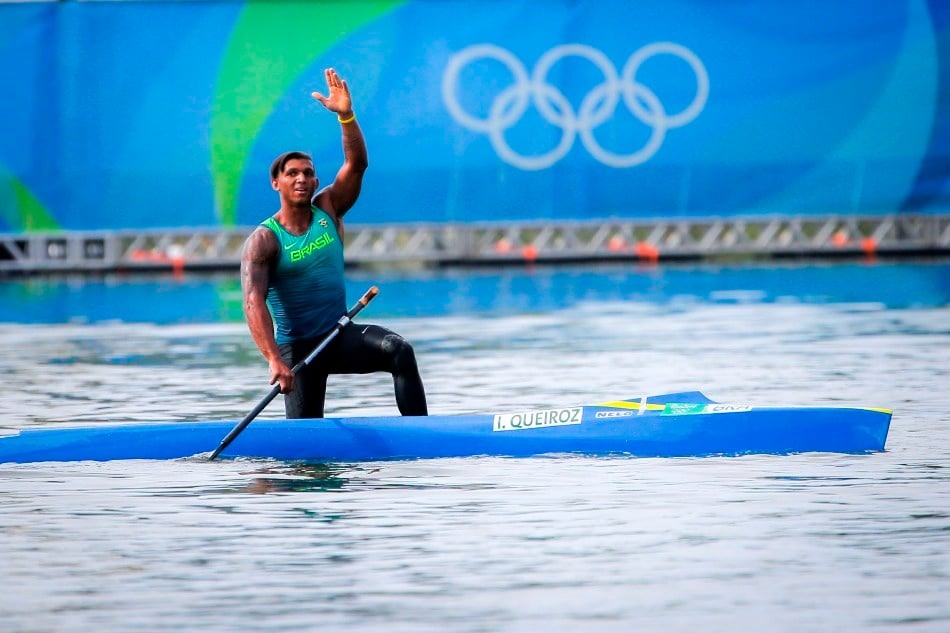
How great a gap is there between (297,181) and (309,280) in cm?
54

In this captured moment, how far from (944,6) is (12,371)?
16882 mm

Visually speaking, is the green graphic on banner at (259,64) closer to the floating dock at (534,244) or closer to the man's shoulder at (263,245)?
the floating dock at (534,244)

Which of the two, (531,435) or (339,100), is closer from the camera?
(531,435)

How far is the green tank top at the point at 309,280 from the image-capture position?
10.6 metres

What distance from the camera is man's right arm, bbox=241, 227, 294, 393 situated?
1016 centimetres

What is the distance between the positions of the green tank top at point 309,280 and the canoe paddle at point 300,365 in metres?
0.12

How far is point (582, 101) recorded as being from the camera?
28938 millimetres

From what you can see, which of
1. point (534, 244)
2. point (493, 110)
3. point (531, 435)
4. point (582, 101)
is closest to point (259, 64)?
point (493, 110)

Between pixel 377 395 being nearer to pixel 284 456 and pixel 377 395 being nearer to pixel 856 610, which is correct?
pixel 284 456

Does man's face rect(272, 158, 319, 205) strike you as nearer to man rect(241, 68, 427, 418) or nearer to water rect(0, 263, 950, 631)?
man rect(241, 68, 427, 418)

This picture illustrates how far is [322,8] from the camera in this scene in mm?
28984

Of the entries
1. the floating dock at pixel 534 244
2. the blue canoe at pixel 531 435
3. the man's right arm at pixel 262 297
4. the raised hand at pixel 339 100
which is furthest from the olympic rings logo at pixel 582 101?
the blue canoe at pixel 531 435

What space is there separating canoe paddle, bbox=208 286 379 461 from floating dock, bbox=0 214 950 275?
61.1 feet

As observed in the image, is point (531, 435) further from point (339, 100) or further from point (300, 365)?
point (339, 100)
